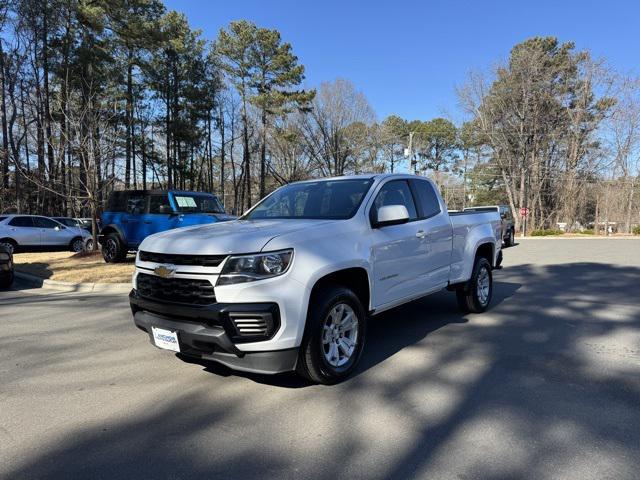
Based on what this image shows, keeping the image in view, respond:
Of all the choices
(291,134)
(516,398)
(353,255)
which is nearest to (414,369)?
(516,398)

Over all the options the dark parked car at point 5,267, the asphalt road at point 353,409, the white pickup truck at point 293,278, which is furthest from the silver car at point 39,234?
the white pickup truck at point 293,278

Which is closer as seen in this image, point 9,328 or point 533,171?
point 9,328

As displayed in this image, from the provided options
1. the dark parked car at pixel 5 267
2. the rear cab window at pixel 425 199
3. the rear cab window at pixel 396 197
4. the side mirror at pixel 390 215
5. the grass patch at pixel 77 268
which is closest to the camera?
the side mirror at pixel 390 215

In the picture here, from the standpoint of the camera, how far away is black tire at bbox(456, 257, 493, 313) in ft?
20.9

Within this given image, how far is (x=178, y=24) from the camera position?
32.9 m

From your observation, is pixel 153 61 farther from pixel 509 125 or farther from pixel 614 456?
pixel 614 456

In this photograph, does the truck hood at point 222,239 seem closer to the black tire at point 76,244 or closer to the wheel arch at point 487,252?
the wheel arch at point 487,252

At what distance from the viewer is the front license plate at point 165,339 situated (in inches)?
144

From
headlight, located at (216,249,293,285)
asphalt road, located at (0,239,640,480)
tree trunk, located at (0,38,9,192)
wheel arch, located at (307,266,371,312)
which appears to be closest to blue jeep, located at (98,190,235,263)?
asphalt road, located at (0,239,640,480)

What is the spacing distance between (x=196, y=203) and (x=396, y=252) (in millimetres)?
8924

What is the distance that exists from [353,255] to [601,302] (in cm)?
577

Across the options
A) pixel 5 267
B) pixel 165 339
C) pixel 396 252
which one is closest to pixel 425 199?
pixel 396 252

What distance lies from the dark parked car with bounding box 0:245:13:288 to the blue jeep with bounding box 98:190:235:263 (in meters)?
2.96

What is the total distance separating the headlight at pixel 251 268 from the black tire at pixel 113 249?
10571 millimetres
